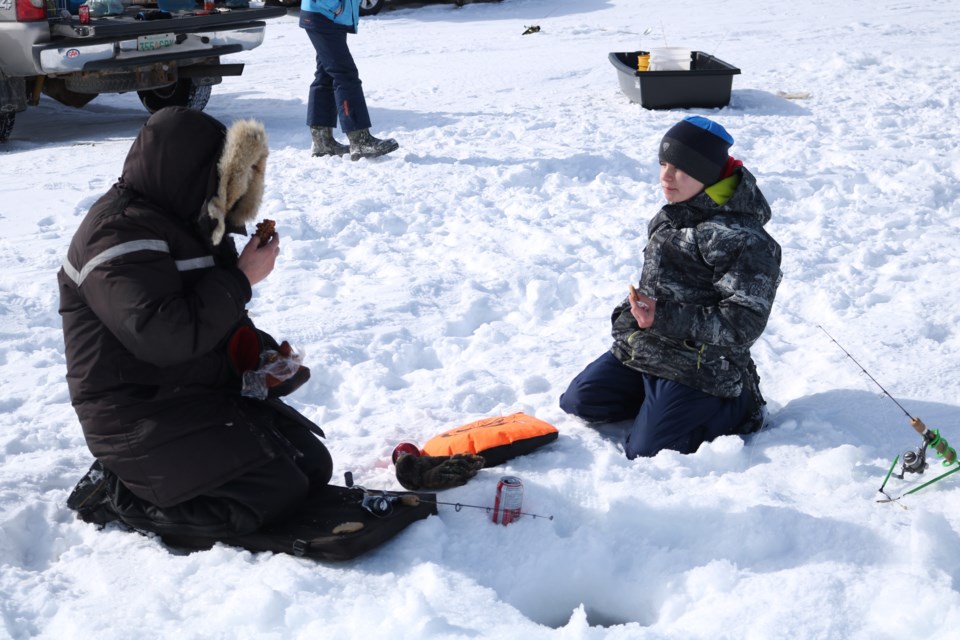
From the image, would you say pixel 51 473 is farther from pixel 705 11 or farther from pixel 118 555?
pixel 705 11

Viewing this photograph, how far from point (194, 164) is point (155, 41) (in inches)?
208

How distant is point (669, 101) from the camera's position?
8.36 m

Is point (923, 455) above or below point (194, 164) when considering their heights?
below

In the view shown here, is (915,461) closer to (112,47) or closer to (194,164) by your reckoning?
(194,164)

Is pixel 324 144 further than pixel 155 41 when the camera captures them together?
No

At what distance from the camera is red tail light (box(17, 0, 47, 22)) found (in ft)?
22.9

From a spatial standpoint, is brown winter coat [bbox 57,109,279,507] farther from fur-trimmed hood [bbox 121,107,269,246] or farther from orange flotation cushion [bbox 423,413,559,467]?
orange flotation cushion [bbox 423,413,559,467]

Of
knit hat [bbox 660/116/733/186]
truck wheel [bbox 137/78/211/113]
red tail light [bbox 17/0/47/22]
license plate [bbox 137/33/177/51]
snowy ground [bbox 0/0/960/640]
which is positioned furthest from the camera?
truck wheel [bbox 137/78/211/113]

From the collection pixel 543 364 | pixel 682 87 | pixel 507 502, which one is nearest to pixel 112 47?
pixel 682 87

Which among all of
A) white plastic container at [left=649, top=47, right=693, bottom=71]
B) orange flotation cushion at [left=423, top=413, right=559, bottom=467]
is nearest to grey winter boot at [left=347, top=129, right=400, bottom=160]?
white plastic container at [left=649, top=47, right=693, bottom=71]

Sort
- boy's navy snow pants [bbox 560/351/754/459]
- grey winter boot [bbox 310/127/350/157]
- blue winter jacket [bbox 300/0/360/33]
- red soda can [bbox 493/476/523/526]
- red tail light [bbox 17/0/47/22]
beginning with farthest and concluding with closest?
grey winter boot [bbox 310/127/350/157] → red tail light [bbox 17/0/47/22] → blue winter jacket [bbox 300/0/360/33] → boy's navy snow pants [bbox 560/351/754/459] → red soda can [bbox 493/476/523/526]

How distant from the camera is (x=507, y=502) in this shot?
3.00m

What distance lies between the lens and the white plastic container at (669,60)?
8.67m

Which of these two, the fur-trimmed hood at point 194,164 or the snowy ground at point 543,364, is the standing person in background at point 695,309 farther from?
the fur-trimmed hood at point 194,164
